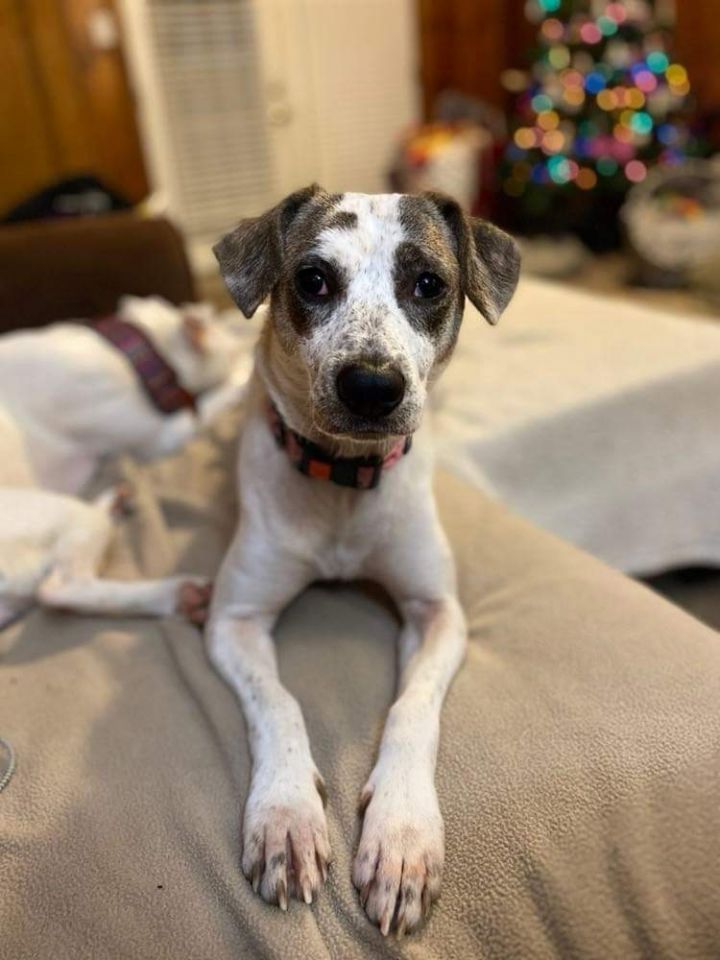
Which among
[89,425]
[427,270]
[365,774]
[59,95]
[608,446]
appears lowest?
A: [608,446]

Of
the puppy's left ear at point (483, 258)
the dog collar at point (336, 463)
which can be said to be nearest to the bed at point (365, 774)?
the dog collar at point (336, 463)

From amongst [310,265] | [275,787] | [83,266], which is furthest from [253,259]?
[83,266]

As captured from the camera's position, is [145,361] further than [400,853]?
Yes

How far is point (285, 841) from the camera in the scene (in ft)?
3.50

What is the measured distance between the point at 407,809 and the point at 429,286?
0.91 metres

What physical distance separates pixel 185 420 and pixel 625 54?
15.1 feet

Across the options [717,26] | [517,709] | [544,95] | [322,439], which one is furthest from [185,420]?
[717,26]

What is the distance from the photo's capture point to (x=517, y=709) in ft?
4.22

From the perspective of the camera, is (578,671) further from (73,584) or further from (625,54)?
(625,54)

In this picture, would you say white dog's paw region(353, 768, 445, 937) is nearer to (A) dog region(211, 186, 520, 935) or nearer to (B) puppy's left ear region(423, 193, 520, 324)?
(A) dog region(211, 186, 520, 935)

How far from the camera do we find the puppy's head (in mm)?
1252

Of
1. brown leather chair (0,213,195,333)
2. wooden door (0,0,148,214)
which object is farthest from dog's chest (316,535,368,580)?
wooden door (0,0,148,214)

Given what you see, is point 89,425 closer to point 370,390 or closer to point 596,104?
point 370,390

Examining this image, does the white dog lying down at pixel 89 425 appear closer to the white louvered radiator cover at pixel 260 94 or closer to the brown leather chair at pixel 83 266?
the brown leather chair at pixel 83 266
